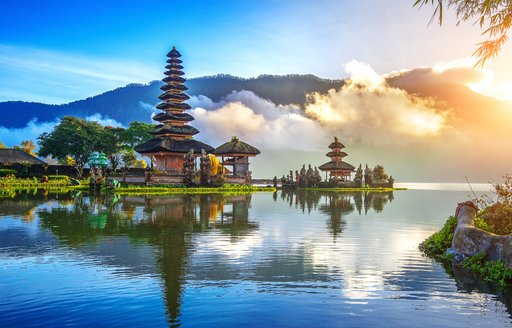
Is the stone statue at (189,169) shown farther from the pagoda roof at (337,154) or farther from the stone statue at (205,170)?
the pagoda roof at (337,154)

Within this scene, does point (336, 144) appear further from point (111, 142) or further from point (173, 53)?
point (111, 142)

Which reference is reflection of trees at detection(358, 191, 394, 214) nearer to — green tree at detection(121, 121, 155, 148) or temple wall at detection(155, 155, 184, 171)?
temple wall at detection(155, 155, 184, 171)

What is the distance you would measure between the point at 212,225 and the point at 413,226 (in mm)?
8510

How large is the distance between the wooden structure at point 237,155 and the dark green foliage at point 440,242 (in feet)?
154

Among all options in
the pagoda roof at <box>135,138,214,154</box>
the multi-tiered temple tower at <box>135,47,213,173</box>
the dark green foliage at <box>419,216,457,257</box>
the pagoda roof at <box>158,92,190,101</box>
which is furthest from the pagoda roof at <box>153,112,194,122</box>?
the dark green foliage at <box>419,216,457,257</box>

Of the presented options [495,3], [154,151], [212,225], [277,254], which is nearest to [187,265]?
[277,254]

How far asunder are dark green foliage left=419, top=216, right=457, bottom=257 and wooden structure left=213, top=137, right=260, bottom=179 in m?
47.0

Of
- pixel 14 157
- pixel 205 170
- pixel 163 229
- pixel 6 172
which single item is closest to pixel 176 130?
pixel 205 170

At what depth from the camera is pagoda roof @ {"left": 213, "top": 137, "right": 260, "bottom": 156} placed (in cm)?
5978

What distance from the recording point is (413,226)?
734 inches

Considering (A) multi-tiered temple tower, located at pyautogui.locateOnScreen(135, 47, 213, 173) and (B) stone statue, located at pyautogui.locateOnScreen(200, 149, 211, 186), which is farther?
(A) multi-tiered temple tower, located at pyautogui.locateOnScreen(135, 47, 213, 173)

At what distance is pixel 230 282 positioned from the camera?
845 centimetres

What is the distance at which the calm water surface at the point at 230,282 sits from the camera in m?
6.56

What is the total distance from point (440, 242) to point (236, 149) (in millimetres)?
48387
